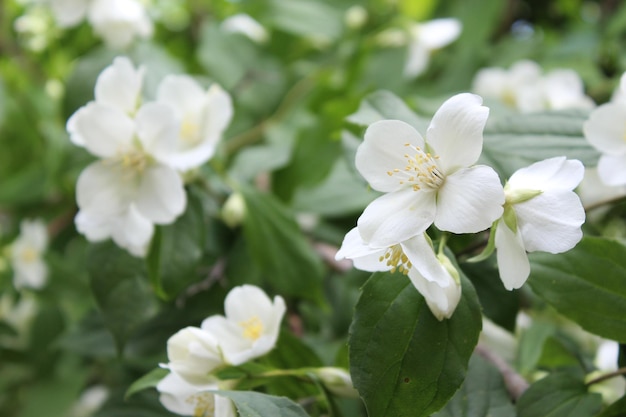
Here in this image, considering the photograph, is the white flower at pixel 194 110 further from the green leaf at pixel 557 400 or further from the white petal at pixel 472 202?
the green leaf at pixel 557 400

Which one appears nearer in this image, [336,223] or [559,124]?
[559,124]

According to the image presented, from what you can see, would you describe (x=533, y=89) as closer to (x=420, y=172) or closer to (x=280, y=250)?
(x=280, y=250)

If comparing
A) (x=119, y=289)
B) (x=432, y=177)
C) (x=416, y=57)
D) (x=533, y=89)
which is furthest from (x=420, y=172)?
(x=416, y=57)

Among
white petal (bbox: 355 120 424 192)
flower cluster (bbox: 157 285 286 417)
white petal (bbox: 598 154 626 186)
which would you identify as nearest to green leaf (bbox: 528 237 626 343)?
white petal (bbox: 598 154 626 186)

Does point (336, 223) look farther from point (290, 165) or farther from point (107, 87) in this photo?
point (107, 87)

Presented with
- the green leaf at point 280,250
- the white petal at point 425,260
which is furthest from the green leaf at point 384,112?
the green leaf at point 280,250

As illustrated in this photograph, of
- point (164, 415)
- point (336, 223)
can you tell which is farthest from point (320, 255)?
point (164, 415)
